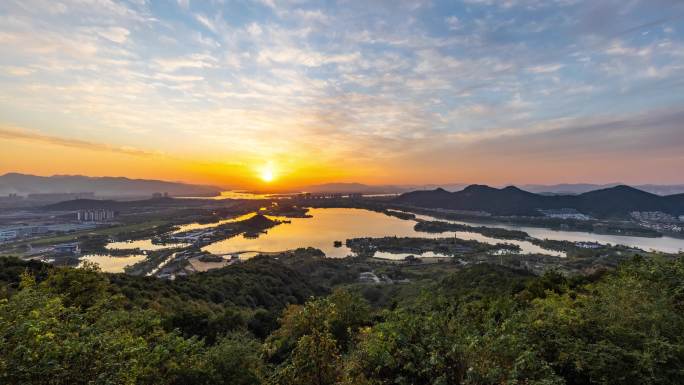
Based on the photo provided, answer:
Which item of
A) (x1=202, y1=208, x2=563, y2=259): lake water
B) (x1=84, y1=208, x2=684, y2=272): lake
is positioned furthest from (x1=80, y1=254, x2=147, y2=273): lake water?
(x1=202, y1=208, x2=563, y2=259): lake water

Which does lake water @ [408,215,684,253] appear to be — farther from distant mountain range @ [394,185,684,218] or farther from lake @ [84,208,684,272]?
distant mountain range @ [394,185,684,218]

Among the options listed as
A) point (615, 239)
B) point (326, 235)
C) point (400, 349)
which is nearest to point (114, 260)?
point (326, 235)

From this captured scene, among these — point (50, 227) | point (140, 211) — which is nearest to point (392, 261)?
point (50, 227)

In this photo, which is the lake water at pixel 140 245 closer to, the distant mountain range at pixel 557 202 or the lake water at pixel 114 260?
the lake water at pixel 114 260

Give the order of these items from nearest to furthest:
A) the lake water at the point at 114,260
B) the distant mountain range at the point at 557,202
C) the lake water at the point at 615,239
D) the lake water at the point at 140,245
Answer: the lake water at the point at 114,260
the lake water at the point at 140,245
the lake water at the point at 615,239
the distant mountain range at the point at 557,202

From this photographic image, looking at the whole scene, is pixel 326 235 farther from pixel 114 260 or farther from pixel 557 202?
pixel 557 202

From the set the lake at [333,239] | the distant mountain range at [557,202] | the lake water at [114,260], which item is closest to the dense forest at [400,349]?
the lake water at [114,260]
